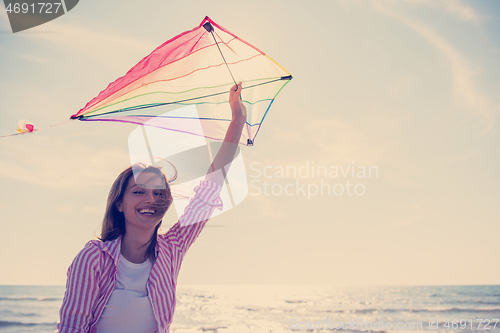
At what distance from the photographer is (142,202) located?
1.85 m

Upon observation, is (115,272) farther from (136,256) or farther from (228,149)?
(228,149)

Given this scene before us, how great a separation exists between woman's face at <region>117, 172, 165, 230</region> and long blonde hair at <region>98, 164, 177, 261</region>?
0.02 metres

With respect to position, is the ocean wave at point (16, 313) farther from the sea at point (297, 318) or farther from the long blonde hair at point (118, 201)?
the long blonde hair at point (118, 201)

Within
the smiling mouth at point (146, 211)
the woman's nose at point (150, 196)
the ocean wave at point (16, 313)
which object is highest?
the woman's nose at point (150, 196)

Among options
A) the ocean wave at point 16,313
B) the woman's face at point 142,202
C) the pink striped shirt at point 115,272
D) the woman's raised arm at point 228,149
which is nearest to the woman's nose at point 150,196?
the woman's face at point 142,202

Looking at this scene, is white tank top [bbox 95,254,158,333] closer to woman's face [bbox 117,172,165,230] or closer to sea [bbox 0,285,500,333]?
woman's face [bbox 117,172,165,230]

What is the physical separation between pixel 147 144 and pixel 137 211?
962 mm

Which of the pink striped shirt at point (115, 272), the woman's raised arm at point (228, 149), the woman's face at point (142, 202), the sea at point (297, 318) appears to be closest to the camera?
the pink striped shirt at point (115, 272)

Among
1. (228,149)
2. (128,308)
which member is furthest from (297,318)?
(128,308)

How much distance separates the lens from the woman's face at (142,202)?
184cm

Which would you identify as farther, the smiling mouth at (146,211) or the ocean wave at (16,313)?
the ocean wave at (16,313)

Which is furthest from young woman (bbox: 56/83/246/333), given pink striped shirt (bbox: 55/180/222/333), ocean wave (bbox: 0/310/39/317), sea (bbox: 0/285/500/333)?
ocean wave (bbox: 0/310/39/317)

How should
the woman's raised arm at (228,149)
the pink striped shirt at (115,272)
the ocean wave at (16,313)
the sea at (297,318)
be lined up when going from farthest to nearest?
1. the ocean wave at (16,313)
2. the sea at (297,318)
3. the woman's raised arm at (228,149)
4. the pink striped shirt at (115,272)

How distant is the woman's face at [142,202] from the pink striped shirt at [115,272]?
130mm
